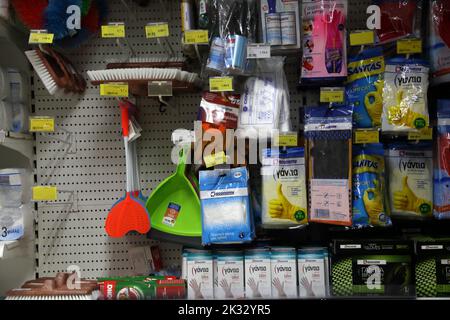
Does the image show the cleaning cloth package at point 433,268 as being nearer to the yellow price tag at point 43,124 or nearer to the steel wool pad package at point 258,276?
the steel wool pad package at point 258,276

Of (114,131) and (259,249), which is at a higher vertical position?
(114,131)

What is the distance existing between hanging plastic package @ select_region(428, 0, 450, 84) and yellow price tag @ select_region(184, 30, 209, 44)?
74cm

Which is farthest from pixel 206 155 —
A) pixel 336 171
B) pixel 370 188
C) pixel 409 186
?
pixel 409 186

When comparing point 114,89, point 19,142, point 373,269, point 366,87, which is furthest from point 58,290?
point 366,87

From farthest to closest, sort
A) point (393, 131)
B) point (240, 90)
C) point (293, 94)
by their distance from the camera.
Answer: point (293, 94) → point (240, 90) → point (393, 131)

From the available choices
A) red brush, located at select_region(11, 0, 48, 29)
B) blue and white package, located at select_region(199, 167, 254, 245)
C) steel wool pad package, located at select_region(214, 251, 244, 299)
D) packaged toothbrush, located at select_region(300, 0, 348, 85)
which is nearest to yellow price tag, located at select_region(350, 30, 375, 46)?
packaged toothbrush, located at select_region(300, 0, 348, 85)

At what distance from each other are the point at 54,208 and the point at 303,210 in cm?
96

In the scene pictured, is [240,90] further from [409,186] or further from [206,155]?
[409,186]

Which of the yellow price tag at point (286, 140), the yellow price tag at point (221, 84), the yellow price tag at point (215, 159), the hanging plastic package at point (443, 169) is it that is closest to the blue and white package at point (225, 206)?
the yellow price tag at point (215, 159)

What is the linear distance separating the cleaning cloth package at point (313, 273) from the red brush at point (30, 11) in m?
1.17

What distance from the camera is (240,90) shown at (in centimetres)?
150

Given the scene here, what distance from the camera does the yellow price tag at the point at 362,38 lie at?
4.61 feet
